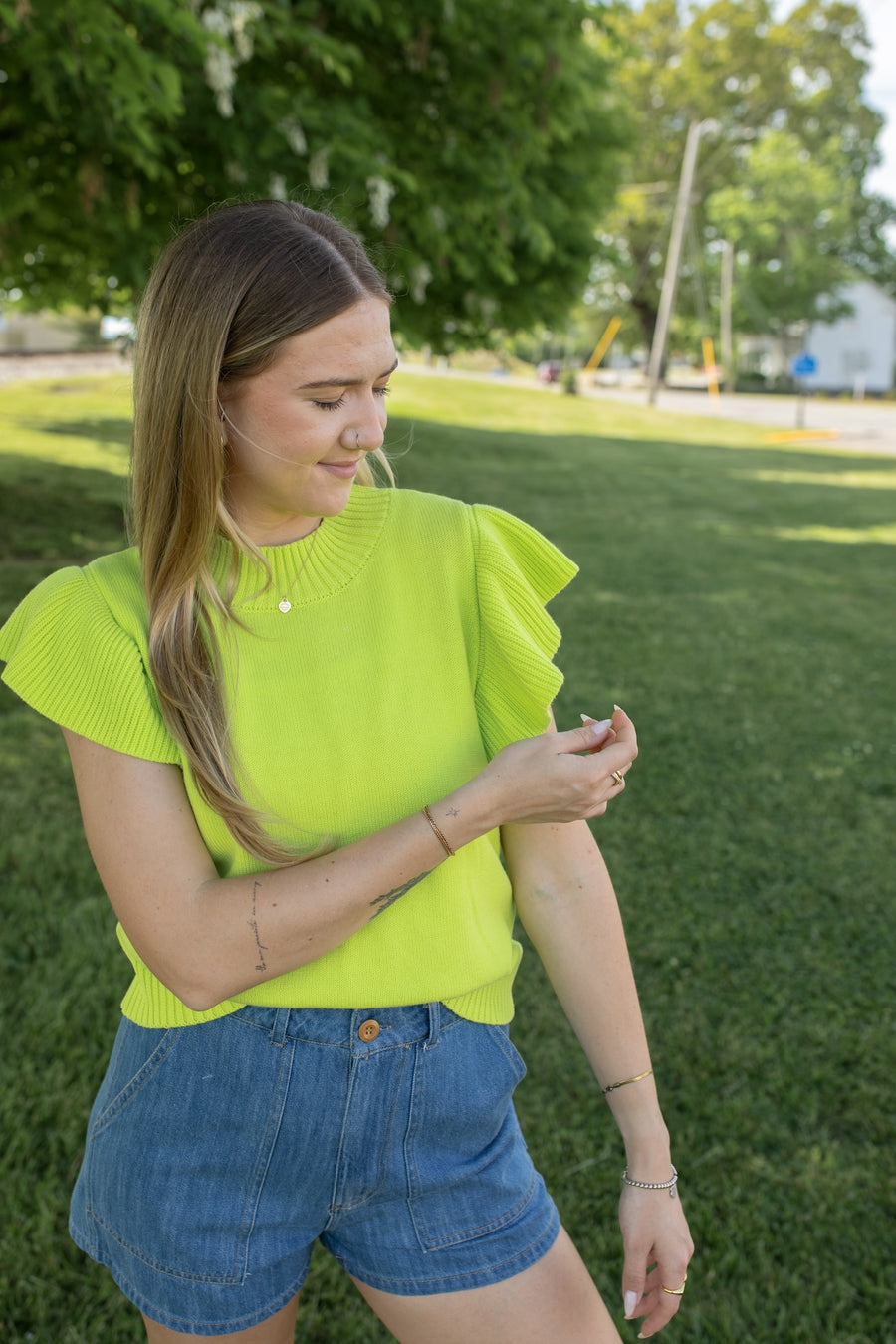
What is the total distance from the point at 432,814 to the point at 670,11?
53.2 meters

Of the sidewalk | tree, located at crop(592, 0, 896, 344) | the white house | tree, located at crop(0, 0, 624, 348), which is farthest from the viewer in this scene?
the white house

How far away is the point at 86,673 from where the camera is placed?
52.9 inches

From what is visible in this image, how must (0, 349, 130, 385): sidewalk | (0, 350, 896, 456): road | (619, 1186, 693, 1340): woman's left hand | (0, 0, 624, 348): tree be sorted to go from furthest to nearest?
(0, 349, 130, 385): sidewalk
(0, 350, 896, 456): road
(0, 0, 624, 348): tree
(619, 1186, 693, 1340): woman's left hand

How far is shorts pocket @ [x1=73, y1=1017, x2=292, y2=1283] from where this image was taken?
1.37m

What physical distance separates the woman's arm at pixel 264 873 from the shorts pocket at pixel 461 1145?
0.25 metres

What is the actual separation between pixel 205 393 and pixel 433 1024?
2.82 feet

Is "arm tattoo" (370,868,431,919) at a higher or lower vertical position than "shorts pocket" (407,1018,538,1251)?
higher

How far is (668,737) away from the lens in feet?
19.7

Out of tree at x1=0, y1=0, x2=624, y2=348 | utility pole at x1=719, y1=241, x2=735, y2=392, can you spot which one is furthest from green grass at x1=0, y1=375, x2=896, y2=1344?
utility pole at x1=719, y1=241, x2=735, y2=392

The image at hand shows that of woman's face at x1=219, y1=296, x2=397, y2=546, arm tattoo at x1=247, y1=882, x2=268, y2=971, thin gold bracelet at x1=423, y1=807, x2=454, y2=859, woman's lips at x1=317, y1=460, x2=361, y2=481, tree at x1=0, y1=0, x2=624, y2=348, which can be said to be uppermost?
tree at x1=0, y1=0, x2=624, y2=348

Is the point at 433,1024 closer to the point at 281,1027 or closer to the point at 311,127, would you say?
the point at 281,1027

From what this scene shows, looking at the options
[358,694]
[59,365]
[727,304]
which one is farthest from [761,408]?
[358,694]

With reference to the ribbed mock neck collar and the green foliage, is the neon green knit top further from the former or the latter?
the green foliage

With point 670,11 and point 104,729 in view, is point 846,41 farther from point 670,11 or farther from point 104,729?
point 104,729
